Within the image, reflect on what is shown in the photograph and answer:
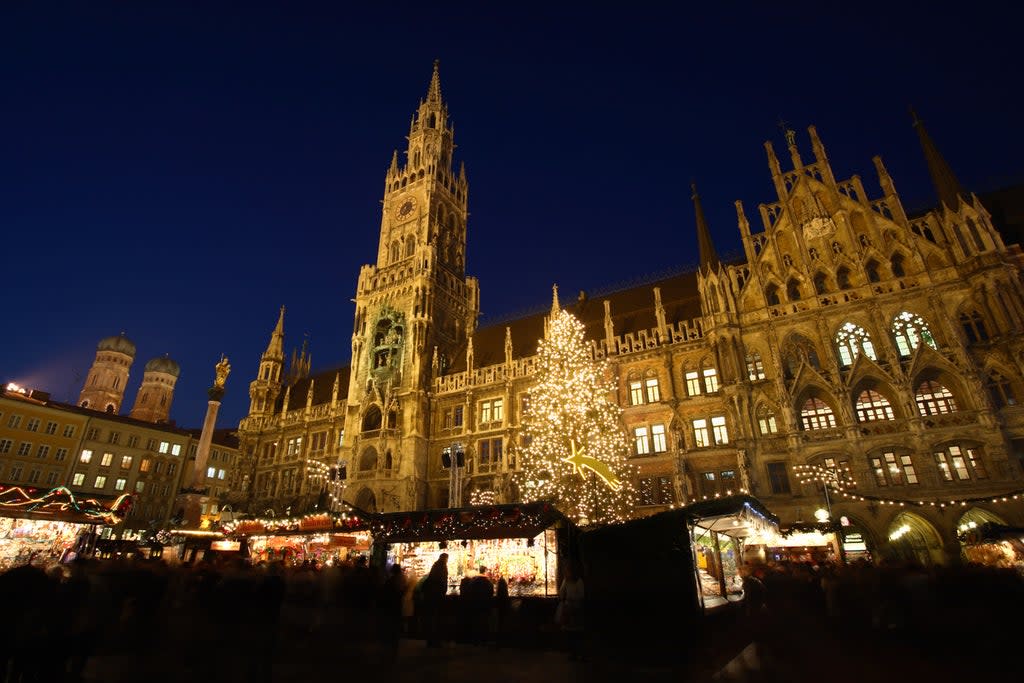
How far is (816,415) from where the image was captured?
2756 centimetres

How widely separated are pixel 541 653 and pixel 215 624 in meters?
7.59

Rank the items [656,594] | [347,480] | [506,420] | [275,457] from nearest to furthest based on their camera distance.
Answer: [656,594] → [506,420] → [347,480] → [275,457]

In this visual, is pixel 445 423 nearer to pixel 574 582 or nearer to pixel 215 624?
pixel 574 582

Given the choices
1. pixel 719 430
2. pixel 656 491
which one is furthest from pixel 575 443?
pixel 719 430

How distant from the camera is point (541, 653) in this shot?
12.1 m

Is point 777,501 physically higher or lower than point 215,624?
higher

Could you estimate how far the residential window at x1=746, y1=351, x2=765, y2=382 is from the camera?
2932 cm

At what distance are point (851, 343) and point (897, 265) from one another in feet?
17.3

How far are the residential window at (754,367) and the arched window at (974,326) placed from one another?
370 inches

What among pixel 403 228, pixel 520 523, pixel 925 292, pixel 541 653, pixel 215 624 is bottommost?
pixel 541 653

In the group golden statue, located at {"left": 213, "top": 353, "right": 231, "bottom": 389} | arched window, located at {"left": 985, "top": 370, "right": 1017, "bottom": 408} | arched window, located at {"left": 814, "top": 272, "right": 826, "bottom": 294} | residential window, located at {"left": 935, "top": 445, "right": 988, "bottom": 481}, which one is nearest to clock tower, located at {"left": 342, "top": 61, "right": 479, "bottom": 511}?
golden statue, located at {"left": 213, "top": 353, "right": 231, "bottom": 389}

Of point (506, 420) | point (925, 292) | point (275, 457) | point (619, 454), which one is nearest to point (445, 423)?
point (506, 420)

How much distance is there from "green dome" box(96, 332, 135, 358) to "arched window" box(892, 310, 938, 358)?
12840 cm

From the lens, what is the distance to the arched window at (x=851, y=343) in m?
27.3
